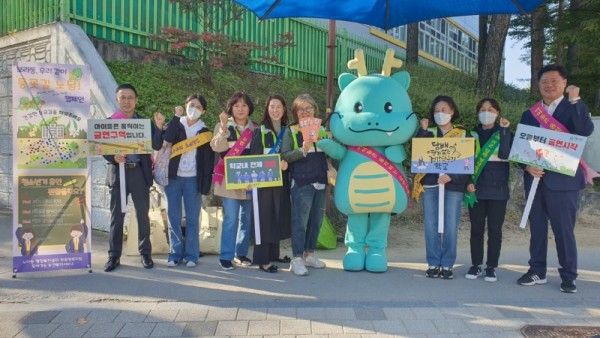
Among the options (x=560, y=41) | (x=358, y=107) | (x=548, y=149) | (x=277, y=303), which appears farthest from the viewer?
(x=560, y=41)

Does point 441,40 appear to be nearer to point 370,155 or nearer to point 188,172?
point 370,155

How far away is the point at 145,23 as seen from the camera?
29.9 feet

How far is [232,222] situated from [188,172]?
723 mm

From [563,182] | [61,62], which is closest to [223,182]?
[563,182]

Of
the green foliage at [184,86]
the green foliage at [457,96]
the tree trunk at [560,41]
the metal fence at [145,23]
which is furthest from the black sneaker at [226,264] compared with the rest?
the tree trunk at [560,41]

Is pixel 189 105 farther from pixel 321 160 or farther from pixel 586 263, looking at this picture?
pixel 586 263

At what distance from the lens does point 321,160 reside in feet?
16.7

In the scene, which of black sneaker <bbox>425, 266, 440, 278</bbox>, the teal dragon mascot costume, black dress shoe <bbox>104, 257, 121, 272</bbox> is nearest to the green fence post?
the teal dragon mascot costume

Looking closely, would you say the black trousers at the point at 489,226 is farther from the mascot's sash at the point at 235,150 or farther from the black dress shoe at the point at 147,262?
the black dress shoe at the point at 147,262

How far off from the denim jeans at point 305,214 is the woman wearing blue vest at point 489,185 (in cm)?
157

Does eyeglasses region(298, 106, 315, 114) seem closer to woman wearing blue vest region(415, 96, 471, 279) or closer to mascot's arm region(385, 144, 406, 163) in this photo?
mascot's arm region(385, 144, 406, 163)

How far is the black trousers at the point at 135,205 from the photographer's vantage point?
509 centimetres

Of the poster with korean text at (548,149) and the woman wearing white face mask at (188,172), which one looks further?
the woman wearing white face mask at (188,172)

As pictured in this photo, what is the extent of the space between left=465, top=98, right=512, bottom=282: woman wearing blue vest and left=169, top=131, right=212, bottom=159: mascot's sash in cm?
282
